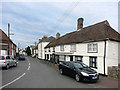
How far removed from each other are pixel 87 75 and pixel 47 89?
3.43 meters

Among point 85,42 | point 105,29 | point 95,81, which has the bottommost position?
point 95,81

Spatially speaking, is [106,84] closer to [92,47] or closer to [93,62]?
[93,62]

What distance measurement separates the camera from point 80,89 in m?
6.48

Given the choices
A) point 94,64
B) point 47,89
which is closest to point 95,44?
point 94,64

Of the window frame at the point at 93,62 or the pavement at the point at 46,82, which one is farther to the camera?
the window frame at the point at 93,62

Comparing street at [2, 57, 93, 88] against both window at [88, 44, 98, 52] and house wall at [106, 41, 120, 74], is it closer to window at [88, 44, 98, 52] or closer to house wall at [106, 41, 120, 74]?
house wall at [106, 41, 120, 74]

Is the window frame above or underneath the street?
above

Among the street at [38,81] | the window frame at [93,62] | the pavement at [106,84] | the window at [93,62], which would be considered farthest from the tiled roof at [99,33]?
the street at [38,81]

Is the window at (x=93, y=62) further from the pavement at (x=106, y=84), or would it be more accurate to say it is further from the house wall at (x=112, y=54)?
the pavement at (x=106, y=84)

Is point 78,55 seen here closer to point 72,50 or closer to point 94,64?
point 72,50

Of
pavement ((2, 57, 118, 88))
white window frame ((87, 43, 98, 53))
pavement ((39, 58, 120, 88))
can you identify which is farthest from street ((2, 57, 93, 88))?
white window frame ((87, 43, 98, 53))

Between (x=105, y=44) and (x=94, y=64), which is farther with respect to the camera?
(x=94, y=64)

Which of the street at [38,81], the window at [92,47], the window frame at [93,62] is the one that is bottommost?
the street at [38,81]

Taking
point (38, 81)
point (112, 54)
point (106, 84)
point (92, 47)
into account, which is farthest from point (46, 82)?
point (112, 54)
